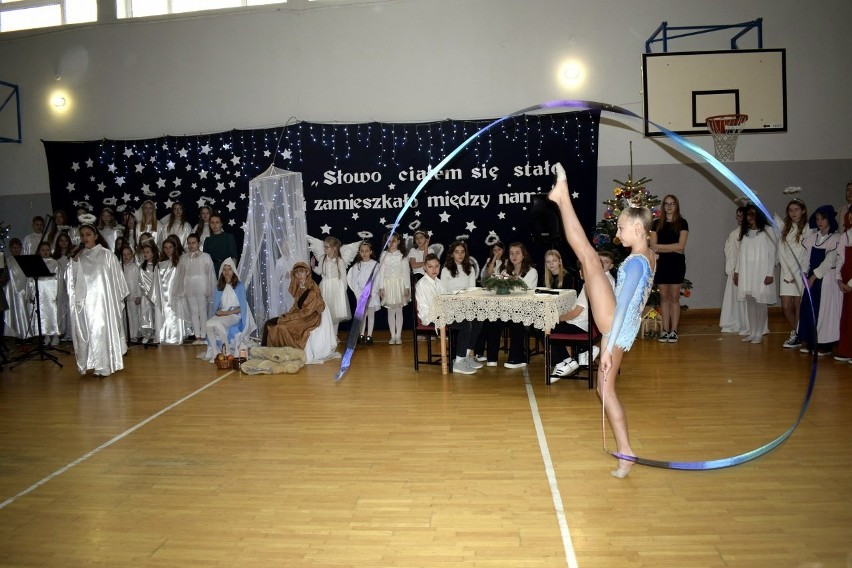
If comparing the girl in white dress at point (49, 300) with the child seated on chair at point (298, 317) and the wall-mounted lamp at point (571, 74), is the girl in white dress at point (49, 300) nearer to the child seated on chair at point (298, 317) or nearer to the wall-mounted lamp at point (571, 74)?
the child seated on chair at point (298, 317)

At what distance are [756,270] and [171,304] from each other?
841 centimetres

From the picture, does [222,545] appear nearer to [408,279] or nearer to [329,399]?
[329,399]

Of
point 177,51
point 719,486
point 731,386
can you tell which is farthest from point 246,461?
point 177,51

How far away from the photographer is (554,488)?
435 centimetres

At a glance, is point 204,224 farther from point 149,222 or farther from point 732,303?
point 732,303

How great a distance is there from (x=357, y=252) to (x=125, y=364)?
3900 millimetres

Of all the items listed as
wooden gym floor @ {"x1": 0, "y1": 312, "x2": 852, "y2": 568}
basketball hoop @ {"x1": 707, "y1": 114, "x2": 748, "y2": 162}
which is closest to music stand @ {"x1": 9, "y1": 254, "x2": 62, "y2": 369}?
wooden gym floor @ {"x1": 0, "y1": 312, "x2": 852, "y2": 568}

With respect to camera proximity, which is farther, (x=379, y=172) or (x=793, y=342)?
(x=379, y=172)

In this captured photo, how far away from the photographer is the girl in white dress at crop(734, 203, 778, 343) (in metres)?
9.38

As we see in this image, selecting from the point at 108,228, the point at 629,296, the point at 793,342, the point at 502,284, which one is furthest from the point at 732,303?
the point at 108,228

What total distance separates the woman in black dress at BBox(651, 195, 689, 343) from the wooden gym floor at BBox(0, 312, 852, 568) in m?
1.88

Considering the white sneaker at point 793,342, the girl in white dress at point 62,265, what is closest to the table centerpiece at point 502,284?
the white sneaker at point 793,342

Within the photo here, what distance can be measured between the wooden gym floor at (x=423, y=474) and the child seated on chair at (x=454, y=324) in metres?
0.21

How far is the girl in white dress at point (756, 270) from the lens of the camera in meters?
9.38
